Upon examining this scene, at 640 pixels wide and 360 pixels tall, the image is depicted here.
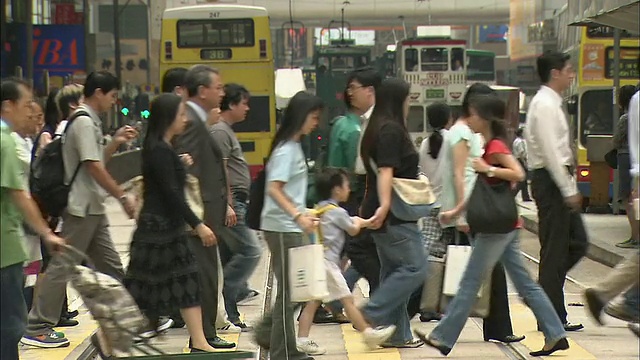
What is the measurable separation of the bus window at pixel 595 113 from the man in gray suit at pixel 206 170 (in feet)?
52.9

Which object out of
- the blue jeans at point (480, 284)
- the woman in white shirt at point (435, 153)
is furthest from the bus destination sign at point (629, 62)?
the blue jeans at point (480, 284)

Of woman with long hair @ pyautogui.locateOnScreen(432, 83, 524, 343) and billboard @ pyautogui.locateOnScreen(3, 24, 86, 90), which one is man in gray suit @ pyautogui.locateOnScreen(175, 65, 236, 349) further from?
billboard @ pyautogui.locateOnScreen(3, 24, 86, 90)

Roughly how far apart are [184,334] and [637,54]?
15527 millimetres

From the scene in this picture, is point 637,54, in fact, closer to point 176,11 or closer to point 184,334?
point 176,11

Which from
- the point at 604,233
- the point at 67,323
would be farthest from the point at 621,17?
the point at 67,323

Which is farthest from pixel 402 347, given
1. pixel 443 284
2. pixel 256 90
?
pixel 256 90

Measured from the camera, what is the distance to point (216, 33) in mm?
26141

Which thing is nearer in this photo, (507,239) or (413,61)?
(507,239)

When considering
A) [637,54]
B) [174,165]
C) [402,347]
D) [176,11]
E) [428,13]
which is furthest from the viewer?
[428,13]

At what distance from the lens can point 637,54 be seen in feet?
78.4

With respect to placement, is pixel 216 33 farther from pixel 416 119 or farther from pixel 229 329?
pixel 229 329

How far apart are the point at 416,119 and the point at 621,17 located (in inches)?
645

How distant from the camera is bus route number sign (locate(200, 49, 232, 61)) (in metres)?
26.0

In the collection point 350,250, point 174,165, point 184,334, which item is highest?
point 174,165
